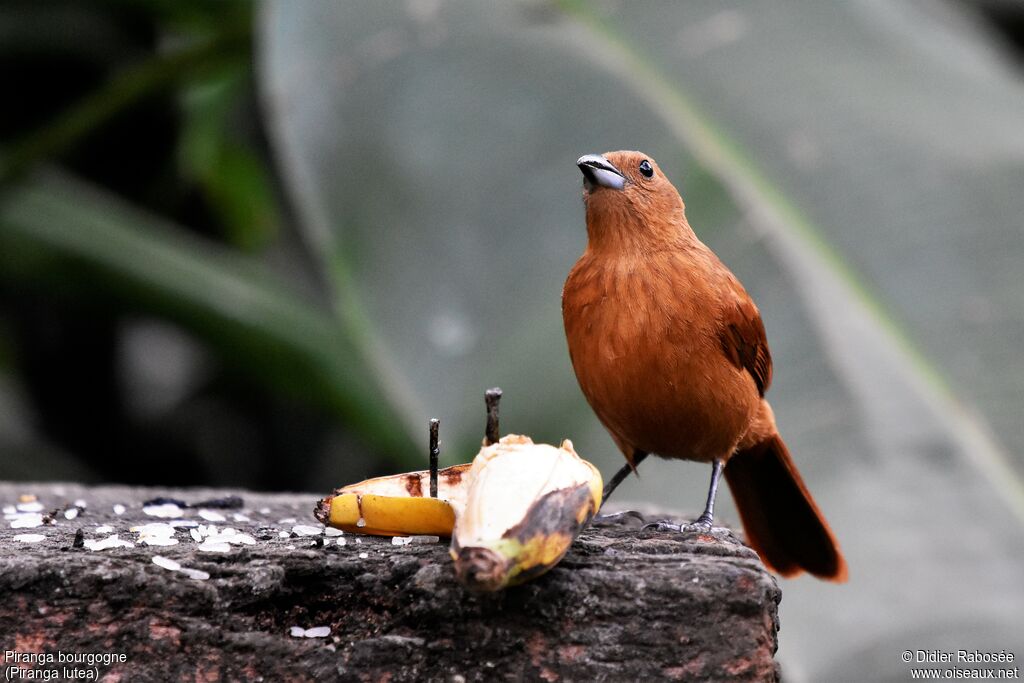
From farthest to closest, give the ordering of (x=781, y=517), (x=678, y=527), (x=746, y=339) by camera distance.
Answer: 1. (x=781, y=517)
2. (x=746, y=339)
3. (x=678, y=527)

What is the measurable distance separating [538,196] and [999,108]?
1.29m

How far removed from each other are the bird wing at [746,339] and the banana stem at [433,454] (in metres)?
0.75

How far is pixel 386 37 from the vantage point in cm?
332

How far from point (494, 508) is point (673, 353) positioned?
75cm

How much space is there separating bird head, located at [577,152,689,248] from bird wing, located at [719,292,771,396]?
20 centimetres

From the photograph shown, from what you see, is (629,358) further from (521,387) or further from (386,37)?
(386,37)

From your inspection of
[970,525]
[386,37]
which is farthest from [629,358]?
[386,37]

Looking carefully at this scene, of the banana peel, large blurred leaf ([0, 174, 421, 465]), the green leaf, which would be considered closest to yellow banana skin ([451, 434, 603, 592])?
the banana peel

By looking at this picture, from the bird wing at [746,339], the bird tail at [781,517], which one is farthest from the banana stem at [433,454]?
the bird tail at [781,517]

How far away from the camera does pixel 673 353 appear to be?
2.38 metres

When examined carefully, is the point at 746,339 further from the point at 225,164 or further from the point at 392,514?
the point at 225,164

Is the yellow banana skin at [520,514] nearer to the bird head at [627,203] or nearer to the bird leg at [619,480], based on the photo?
the bird leg at [619,480]

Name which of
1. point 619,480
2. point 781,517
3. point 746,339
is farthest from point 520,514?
point 781,517

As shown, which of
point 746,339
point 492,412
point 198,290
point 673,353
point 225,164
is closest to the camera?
point 492,412
